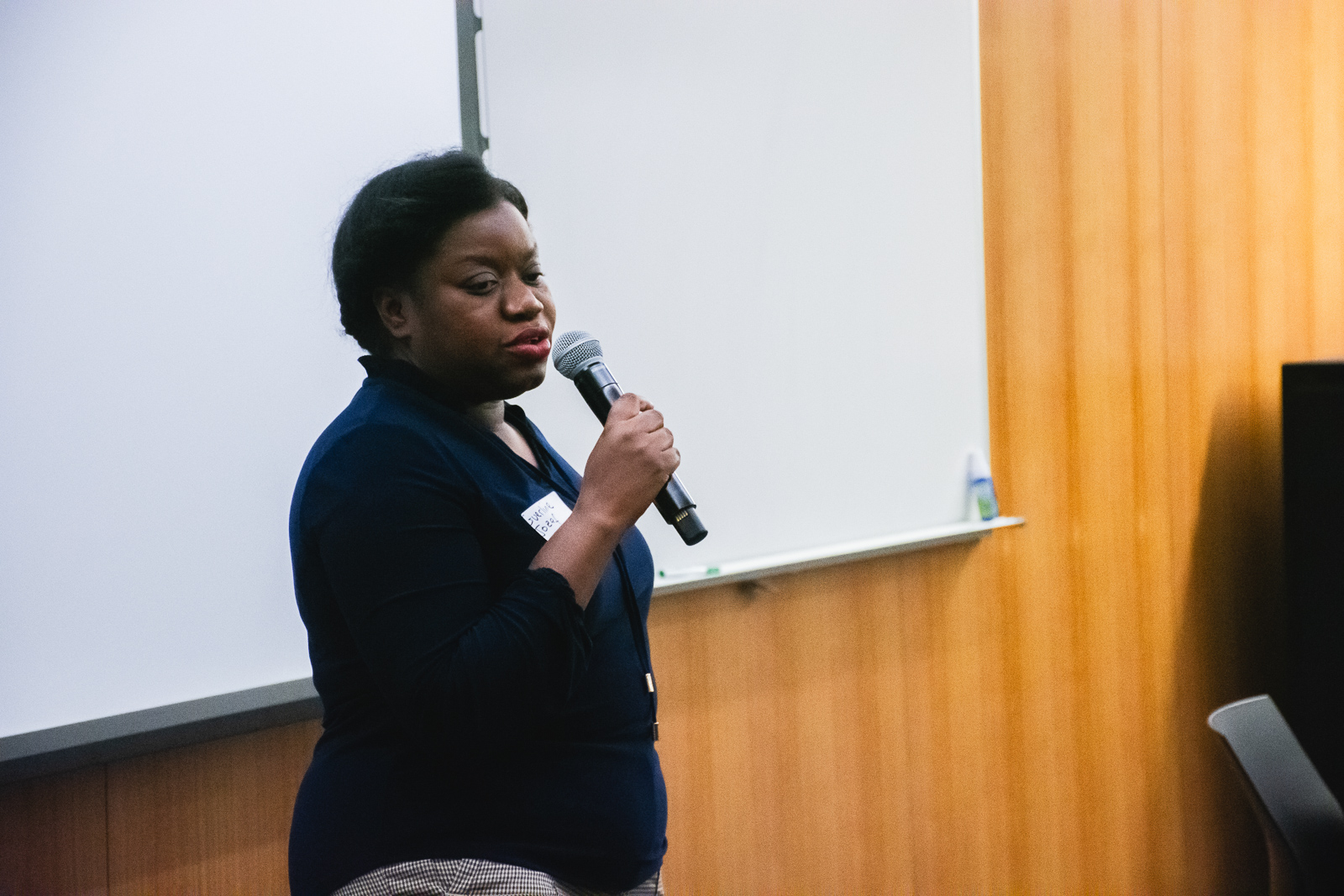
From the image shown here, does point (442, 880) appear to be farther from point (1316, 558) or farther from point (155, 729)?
point (1316, 558)

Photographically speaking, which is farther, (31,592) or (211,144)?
(211,144)

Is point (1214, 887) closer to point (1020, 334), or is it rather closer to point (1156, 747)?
point (1156, 747)

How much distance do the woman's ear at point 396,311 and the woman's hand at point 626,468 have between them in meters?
0.24

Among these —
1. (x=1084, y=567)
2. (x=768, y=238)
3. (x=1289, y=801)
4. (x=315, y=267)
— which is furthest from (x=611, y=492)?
(x=1084, y=567)

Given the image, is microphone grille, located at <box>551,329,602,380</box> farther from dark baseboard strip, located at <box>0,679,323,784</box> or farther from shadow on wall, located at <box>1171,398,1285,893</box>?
shadow on wall, located at <box>1171,398,1285,893</box>

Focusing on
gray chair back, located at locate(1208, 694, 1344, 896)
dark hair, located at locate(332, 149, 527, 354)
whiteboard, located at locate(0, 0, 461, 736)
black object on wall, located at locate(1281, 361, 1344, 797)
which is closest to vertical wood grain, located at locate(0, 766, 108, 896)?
whiteboard, located at locate(0, 0, 461, 736)

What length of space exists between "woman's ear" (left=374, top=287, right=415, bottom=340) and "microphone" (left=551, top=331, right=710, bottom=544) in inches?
8.2

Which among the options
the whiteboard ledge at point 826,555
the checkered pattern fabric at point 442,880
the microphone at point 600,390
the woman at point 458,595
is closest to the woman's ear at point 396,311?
the woman at point 458,595

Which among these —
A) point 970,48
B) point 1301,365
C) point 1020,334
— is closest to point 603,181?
point 970,48

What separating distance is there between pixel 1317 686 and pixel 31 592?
3000mm

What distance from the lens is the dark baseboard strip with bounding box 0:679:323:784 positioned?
1158 millimetres

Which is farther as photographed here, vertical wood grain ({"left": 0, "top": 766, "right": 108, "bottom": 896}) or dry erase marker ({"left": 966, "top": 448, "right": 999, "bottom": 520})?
dry erase marker ({"left": 966, "top": 448, "right": 999, "bottom": 520})

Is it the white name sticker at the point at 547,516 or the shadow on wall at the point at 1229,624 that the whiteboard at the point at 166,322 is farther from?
the shadow on wall at the point at 1229,624

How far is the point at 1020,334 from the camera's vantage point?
2.46 meters
